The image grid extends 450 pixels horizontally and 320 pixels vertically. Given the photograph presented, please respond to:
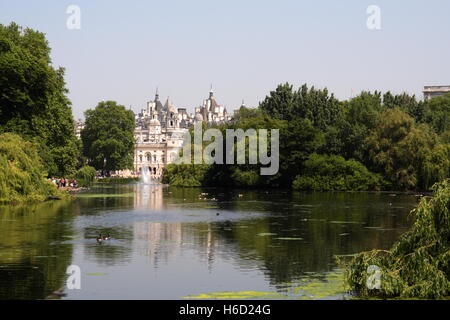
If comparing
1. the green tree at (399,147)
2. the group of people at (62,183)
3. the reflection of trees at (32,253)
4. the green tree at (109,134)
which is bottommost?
the reflection of trees at (32,253)

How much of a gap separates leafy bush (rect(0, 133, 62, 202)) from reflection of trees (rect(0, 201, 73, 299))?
13.9 ft

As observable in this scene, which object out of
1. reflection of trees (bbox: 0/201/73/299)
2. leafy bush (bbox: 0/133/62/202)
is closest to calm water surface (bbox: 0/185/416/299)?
reflection of trees (bbox: 0/201/73/299)

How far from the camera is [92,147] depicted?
12162cm

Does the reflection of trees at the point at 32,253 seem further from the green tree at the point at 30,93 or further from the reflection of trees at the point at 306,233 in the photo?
the green tree at the point at 30,93

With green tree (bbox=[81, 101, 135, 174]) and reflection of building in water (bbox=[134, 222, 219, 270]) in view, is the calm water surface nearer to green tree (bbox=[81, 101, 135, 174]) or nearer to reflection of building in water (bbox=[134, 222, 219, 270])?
reflection of building in water (bbox=[134, 222, 219, 270])

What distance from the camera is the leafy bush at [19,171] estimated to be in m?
41.7

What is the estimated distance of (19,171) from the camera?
4269 centimetres

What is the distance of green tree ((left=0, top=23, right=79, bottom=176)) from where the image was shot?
153 ft

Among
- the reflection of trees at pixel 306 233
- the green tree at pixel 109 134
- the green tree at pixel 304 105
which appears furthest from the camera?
the green tree at pixel 109 134

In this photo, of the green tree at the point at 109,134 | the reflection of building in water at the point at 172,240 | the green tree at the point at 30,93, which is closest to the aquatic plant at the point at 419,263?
the reflection of building in water at the point at 172,240

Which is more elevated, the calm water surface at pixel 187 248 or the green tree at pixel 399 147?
the green tree at pixel 399 147

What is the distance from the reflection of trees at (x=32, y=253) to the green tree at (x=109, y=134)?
82.9 m

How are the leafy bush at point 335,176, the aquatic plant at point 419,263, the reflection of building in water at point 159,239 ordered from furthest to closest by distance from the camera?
the leafy bush at point 335,176 < the reflection of building in water at point 159,239 < the aquatic plant at point 419,263
